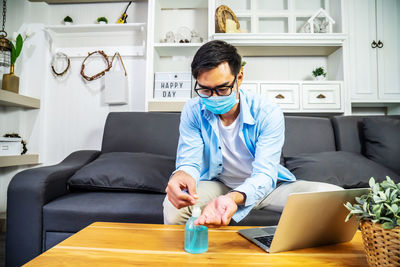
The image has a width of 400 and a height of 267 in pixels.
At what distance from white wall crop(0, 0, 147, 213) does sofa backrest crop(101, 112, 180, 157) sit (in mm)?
615

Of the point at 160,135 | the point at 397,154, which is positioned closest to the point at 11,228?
the point at 160,135

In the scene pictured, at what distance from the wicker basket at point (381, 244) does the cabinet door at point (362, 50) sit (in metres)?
1.94

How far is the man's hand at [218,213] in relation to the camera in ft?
2.04

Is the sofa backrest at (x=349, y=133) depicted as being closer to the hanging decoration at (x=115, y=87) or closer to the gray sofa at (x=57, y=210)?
the gray sofa at (x=57, y=210)

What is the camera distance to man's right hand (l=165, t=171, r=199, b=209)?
2.53 feet

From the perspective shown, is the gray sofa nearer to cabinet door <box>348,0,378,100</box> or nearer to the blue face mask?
the blue face mask

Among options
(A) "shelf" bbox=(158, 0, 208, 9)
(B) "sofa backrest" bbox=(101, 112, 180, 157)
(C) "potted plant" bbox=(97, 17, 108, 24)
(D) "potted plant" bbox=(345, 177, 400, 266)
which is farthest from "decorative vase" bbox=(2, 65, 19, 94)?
(D) "potted plant" bbox=(345, 177, 400, 266)

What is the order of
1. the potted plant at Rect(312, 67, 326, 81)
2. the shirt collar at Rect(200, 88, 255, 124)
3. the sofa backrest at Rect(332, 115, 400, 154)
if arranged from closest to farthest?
1. the shirt collar at Rect(200, 88, 255, 124)
2. the sofa backrest at Rect(332, 115, 400, 154)
3. the potted plant at Rect(312, 67, 326, 81)

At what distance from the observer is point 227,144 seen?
3.78 ft

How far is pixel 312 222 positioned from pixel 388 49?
2.25m

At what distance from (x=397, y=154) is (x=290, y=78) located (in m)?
1.12

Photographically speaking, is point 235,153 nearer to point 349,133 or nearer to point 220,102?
point 220,102

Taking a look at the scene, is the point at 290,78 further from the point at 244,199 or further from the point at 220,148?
the point at 244,199

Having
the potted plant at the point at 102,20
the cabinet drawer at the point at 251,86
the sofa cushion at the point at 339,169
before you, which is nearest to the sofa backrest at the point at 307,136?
the sofa cushion at the point at 339,169
